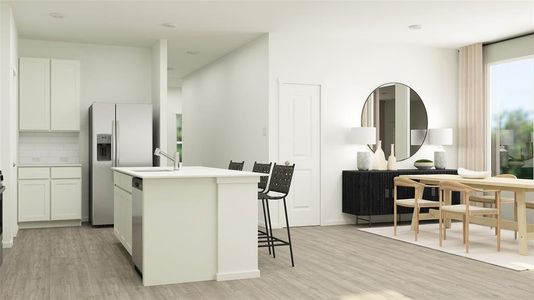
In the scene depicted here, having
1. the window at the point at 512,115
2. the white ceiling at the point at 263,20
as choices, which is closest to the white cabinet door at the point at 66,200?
the white ceiling at the point at 263,20

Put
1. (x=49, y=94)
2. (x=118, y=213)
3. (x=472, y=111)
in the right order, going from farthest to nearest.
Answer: (x=472, y=111) → (x=49, y=94) → (x=118, y=213)

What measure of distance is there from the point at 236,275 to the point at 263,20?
→ 349 cm

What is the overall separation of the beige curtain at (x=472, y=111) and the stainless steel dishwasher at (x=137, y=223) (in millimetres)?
5564

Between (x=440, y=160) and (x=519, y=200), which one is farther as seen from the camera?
(x=440, y=160)

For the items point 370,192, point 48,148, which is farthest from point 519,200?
point 48,148

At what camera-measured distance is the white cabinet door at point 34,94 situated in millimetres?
7273

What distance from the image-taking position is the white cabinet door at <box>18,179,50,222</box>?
7039 mm

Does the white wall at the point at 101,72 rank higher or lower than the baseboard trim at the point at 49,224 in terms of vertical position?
higher

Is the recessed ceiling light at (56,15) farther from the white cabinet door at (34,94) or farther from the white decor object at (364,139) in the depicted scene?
the white decor object at (364,139)

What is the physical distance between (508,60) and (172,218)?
230 inches

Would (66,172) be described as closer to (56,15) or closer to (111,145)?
(111,145)

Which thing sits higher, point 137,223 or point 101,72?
point 101,72

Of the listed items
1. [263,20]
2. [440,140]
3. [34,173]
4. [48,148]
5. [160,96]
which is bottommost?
[34,173]

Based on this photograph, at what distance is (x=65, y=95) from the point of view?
24.7 ft
